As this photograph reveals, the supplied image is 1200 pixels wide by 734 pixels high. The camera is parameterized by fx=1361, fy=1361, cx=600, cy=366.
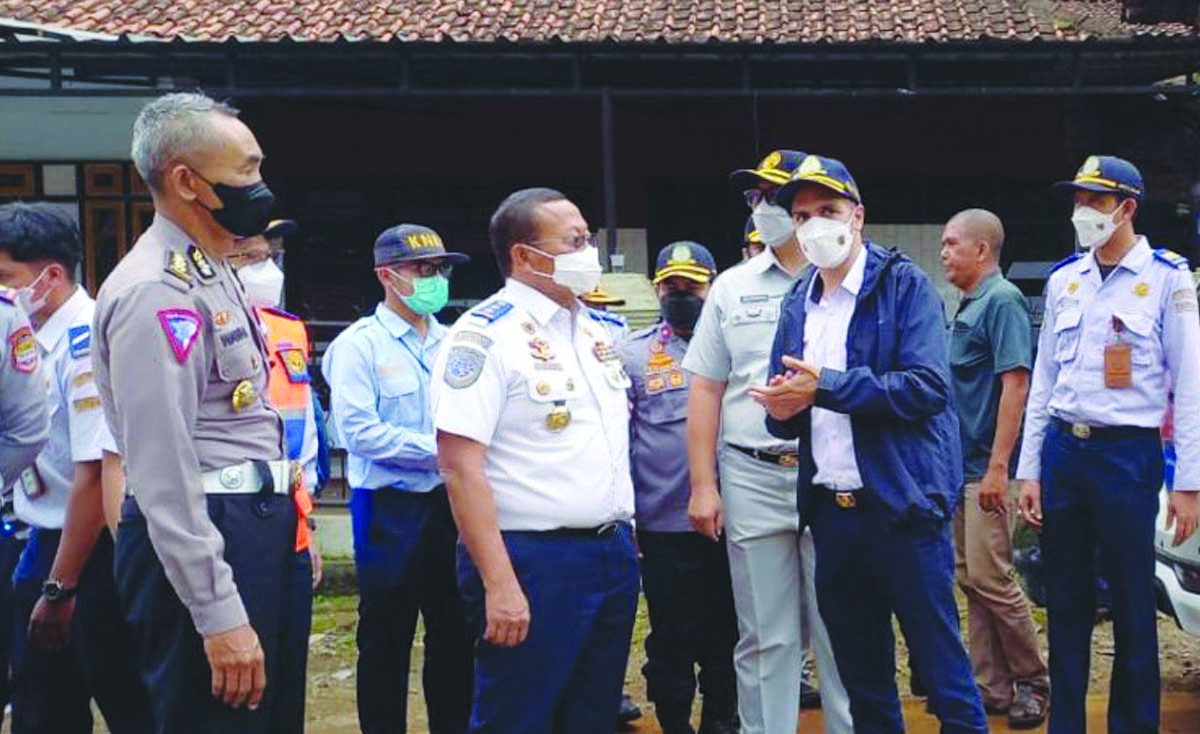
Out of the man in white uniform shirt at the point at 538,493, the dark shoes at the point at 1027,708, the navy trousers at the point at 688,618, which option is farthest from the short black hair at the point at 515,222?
the dark shoes at the point at 1027,708

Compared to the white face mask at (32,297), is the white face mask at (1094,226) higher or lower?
higher

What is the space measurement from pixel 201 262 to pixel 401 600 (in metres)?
2.17

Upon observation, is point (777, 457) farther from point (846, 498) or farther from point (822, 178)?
point (822, 178)

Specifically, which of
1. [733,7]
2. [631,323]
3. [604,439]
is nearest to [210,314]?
[604,439]

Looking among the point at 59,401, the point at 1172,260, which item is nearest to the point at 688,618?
the point at 1172,260

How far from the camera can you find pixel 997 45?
387 inches

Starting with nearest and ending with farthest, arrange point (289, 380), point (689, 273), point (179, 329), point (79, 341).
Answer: point (179, 329)
point (79, 341)
point (289, 380)
point (689, 273)

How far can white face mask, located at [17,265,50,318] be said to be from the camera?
4.09m

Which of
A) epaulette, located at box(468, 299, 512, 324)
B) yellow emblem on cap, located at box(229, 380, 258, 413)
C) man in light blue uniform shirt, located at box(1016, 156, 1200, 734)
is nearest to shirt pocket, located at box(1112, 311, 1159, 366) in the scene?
man in light blue uniform shirt, located at box(1016, 156, 1200, 734)

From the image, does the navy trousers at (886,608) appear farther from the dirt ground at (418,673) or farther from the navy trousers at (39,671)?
the navy trousers at (39,671)

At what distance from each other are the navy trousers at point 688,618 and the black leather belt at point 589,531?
1404mm

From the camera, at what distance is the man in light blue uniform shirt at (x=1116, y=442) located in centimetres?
443

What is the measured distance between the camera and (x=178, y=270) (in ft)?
9.33

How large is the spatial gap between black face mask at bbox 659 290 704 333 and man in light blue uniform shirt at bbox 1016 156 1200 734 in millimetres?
1342
